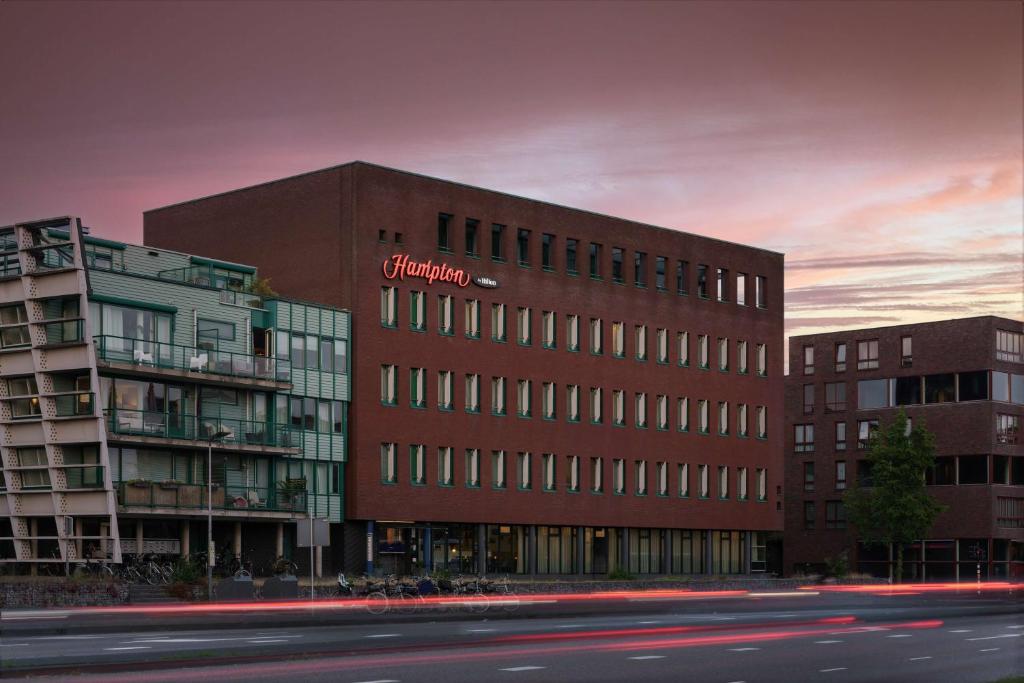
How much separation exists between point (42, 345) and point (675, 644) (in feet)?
120

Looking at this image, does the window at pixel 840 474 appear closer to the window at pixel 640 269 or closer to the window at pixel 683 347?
the window at pixel 683 347

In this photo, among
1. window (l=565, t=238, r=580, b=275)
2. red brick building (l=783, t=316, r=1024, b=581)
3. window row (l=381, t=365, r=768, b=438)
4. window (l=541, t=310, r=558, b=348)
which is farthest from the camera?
red brick building (l=783, t=316, r=1024, b=581)

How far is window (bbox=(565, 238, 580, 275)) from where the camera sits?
88250 millimetres

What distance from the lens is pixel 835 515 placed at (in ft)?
410

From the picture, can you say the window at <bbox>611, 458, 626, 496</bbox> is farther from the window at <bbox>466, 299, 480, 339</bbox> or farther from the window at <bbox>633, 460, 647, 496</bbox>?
the window at <bbox>466, 299, 480, 339</bbox>

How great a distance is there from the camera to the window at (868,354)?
405ft

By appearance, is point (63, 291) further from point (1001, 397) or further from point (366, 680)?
point (1001, 397)

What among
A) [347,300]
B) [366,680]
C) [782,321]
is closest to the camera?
[366,680]

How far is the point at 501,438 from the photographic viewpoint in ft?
275

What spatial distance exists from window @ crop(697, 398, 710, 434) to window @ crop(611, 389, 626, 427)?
7.10 metres

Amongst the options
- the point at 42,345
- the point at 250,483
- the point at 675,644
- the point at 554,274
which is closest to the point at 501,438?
the point at 554,274

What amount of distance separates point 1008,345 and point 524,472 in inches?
1931

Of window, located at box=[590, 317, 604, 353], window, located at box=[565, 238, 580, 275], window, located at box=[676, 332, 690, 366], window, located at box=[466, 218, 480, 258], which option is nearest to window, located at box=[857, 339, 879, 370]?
window, located at box=[676, 332, 690, 366]

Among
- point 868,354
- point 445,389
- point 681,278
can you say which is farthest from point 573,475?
point 868,354
